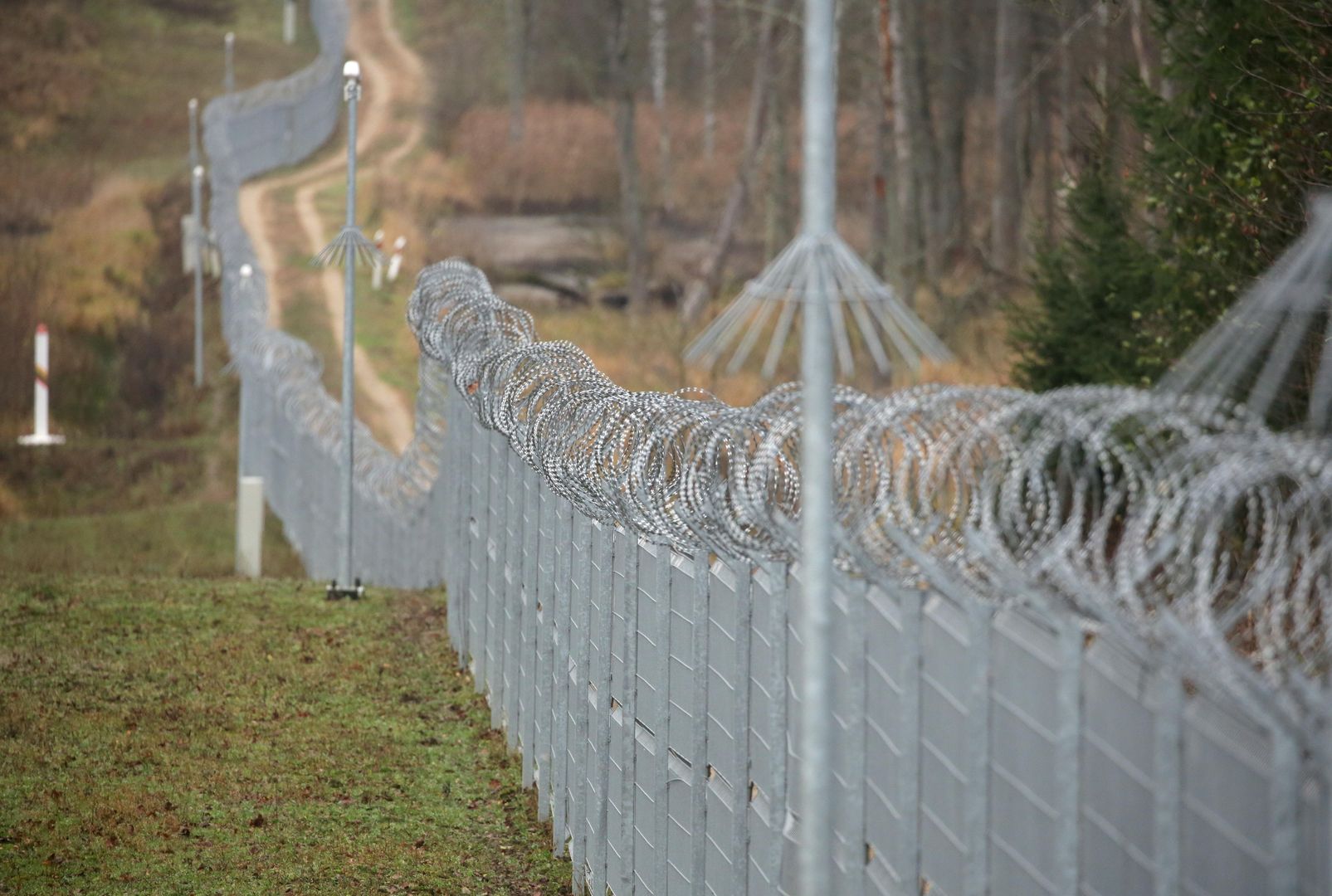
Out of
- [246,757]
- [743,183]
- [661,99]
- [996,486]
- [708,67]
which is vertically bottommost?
[246,757]

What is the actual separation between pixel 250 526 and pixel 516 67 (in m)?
30.9

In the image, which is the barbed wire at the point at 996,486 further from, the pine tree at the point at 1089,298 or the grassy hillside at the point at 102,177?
the grassy hillside at the point at 102,177

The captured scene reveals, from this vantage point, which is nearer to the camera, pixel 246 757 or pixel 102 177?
pixel 246 757

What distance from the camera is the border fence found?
2838mm

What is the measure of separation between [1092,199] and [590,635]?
37.7 ft

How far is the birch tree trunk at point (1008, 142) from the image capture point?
2909cm

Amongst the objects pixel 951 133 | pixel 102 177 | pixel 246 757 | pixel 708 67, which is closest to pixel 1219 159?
pixel 246 757

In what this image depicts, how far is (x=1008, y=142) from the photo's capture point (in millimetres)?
30219

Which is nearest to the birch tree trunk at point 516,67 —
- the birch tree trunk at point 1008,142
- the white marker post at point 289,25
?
the white marker post at point 289,25

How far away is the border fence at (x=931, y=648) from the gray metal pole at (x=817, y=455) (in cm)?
14

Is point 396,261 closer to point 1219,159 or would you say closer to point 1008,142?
point 1008,142

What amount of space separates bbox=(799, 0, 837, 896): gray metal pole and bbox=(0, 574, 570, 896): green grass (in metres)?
3.28

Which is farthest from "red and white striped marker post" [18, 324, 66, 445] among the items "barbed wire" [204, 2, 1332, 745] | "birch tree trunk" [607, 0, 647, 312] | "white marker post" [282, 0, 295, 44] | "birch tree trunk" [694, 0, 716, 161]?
"white marker post" [282, 0, 295, 44]

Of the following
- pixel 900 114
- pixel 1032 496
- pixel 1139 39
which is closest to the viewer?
pixel 1032 496
